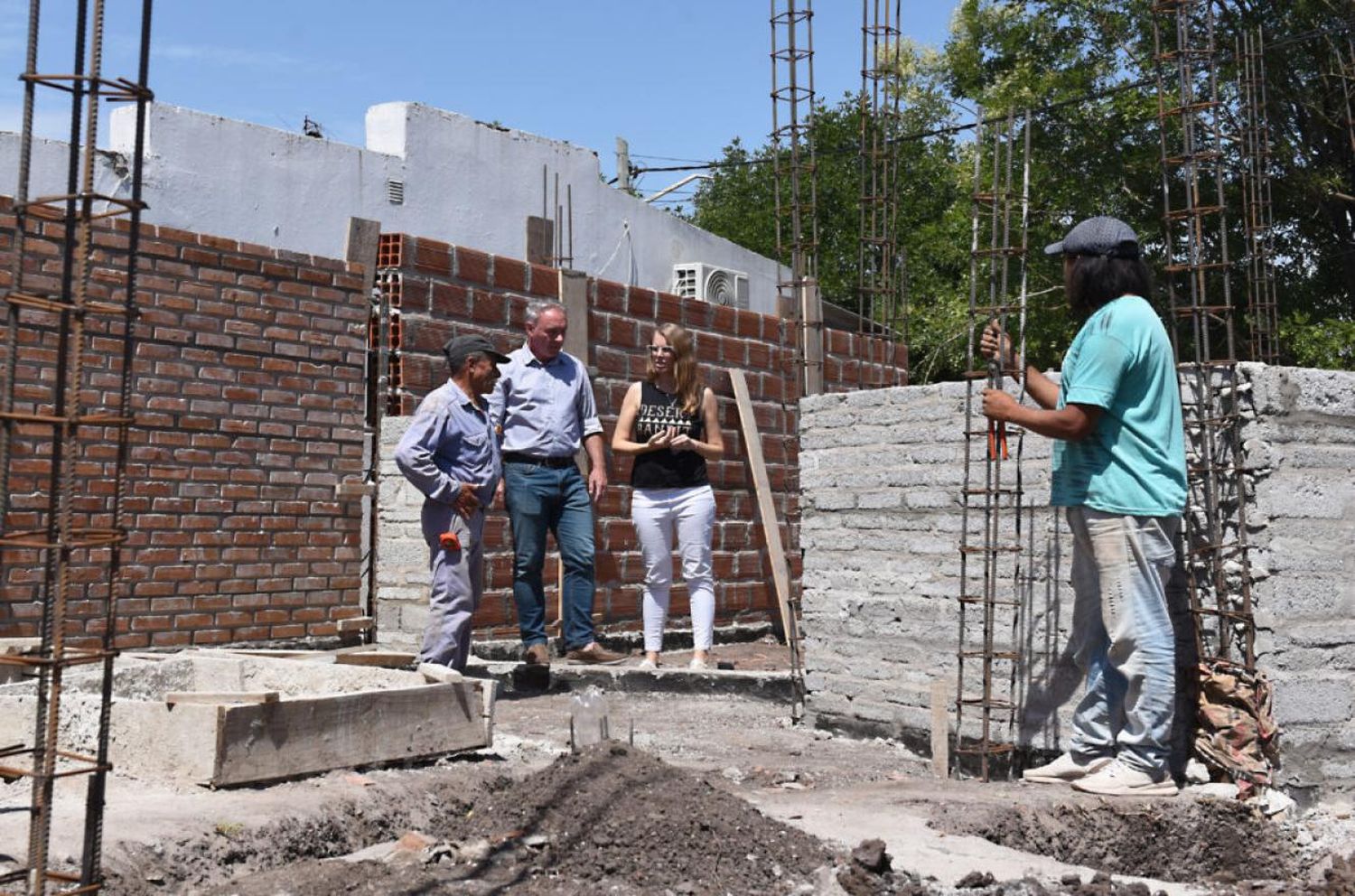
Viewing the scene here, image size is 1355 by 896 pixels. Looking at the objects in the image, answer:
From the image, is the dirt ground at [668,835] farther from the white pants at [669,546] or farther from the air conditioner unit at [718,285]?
the air conditioner unit at [718,285]

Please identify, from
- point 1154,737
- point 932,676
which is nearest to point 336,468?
point 932,676

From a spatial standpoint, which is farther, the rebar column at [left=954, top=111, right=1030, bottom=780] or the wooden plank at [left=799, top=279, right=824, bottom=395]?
the wooden plank at [left=799, top=279, right=824, bottom=395]

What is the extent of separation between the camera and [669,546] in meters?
7.63

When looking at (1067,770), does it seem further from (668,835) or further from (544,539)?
(544,539)

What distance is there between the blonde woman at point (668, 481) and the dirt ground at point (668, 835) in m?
2.08

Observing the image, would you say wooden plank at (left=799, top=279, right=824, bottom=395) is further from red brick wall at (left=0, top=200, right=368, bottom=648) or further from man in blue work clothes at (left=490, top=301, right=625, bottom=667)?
red brick wall at (left=0, top=200, right=368, bottom=648)

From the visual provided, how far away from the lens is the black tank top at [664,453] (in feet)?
24.8

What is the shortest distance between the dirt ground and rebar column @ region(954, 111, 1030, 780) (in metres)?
0.44

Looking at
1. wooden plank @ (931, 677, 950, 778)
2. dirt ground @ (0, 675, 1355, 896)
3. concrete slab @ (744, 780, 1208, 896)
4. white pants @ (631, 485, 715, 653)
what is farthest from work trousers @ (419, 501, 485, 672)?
wooden plank @ (931, 677, 950, 778)

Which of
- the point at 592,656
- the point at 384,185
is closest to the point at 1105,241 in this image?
the point at 592,656

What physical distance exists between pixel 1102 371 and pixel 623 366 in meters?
4.48

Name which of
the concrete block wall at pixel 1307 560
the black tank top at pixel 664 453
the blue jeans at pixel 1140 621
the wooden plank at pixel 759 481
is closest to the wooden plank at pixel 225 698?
the blue jeans at pixel 1140 621

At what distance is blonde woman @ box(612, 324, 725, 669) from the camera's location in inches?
297

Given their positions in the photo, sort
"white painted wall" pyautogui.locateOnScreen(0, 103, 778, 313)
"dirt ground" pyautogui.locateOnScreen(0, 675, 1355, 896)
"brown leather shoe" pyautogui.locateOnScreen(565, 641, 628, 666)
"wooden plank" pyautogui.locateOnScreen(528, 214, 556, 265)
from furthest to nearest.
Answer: "white painted wall" pyautogui.locateOnScreen(0, 103, 778, 313) < "wooden plank" pyautogui.locateOnScreen(528, 214, 556, 265) < "brown leather shoe" pyautogui.locateOnScreen(565, 641, 628, 666) < "dirt ground" pyautogui.locateOnScreen(0, 675, 1355, 896)
